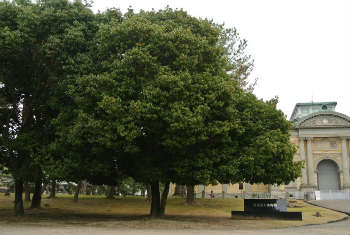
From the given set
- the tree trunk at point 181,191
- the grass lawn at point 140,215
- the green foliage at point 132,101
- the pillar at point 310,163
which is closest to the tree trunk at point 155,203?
the grass lawn at point 140,215

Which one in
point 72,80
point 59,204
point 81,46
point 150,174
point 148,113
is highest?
point 81,46

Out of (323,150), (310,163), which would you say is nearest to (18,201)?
(310,163)

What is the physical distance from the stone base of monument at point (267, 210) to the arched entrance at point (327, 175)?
35258 millimetres

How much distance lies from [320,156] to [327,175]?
3213 mm

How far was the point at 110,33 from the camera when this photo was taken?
18.7m

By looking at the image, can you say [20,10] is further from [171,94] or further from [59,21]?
[171,94]

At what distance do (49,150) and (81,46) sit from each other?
237 inches

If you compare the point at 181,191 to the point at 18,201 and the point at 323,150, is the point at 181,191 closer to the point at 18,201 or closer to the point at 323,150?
the point at 323,150

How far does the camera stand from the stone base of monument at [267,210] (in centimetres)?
2244

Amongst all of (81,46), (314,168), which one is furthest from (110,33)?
(314,168)

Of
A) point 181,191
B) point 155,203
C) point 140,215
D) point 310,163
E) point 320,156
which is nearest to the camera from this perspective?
point 155,203

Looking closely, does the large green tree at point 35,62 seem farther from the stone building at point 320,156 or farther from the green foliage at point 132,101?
the stone building at point 320,156

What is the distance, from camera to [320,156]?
181 feet

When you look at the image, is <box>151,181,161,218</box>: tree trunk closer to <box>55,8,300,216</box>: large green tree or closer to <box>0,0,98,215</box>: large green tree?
<box>55,8,300,216</box>: large green tree
